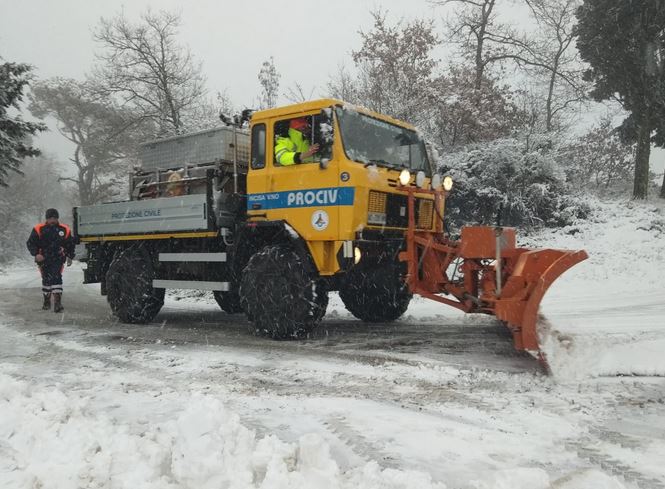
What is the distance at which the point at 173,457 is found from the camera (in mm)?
2809

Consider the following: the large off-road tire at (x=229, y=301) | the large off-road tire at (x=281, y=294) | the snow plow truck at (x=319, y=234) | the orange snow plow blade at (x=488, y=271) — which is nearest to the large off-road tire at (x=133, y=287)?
the snow plow truck at (x=319, y=234)

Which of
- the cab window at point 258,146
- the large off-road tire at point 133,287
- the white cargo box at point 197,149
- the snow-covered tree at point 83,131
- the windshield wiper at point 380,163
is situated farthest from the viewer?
the snow-covered tree at point 83,131

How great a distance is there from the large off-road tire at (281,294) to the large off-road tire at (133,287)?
2.27 metres

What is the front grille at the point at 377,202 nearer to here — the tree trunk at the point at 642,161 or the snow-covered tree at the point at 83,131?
the tree trunk at the point at 642,161

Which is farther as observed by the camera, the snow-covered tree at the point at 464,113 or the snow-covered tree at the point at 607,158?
the snow-covered tree at the point at 607,158

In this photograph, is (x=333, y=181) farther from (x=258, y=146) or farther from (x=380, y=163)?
(x=258, y=146)

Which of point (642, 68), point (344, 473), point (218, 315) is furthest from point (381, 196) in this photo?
point (642, 68)

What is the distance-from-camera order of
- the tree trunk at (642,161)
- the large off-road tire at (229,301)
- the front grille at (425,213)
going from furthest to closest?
1. the tree trunk at (642,161)
2. the large off-road tire at (229,301)
3. the front grille at (425,213)

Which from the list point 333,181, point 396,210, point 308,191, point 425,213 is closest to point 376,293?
point 425,213

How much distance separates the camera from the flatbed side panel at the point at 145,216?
713cm

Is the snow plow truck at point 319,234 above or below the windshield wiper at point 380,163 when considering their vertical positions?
below

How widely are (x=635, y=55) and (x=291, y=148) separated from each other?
49.3 feet

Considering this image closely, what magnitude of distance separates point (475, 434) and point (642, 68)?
671 inches

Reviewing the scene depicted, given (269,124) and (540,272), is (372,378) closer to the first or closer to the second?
(540,272)
